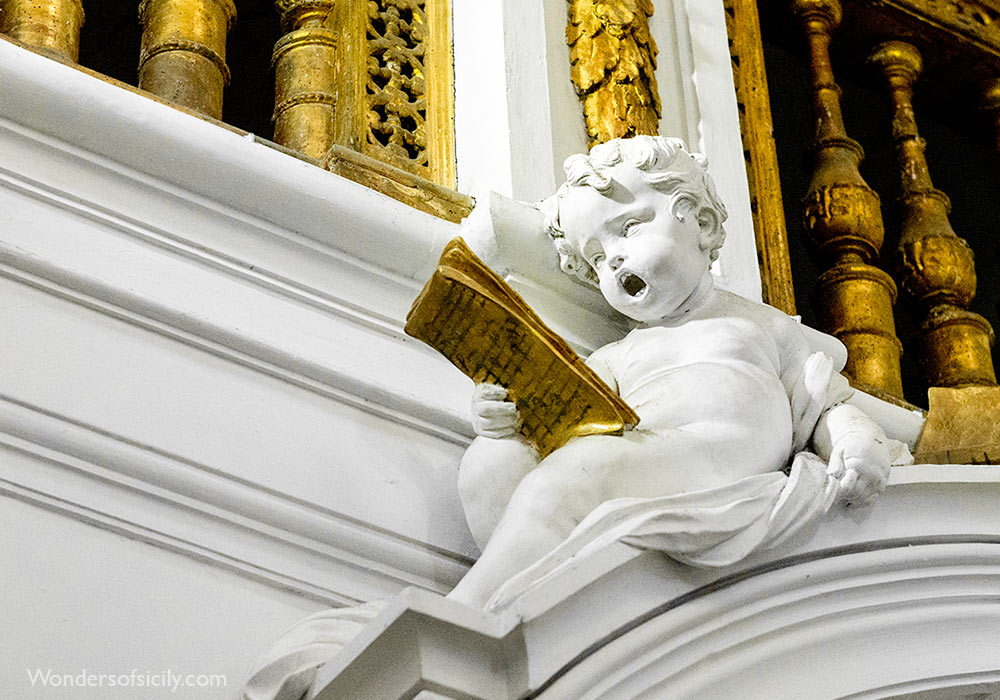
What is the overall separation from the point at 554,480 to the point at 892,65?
93.2 inches

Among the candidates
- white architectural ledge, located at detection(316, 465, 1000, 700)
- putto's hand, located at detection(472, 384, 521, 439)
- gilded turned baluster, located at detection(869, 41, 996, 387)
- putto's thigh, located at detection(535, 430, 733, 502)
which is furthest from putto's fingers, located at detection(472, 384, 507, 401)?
gilded turned baluster, located at detection(869, 41, 996, 387)

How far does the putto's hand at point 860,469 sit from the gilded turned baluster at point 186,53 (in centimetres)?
134

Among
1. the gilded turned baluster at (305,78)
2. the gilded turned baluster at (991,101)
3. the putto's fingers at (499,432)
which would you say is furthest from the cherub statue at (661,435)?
the gilded turned baluster at (991,101)

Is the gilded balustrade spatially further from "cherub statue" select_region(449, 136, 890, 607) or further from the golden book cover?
the golden book cover

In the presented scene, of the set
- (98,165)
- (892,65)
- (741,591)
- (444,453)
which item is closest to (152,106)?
(98,165)

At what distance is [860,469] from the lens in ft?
9.11

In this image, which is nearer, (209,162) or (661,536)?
(661,536)

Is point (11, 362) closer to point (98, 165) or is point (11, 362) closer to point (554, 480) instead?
point (98, 165)

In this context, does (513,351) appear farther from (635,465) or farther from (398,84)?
(398,84)

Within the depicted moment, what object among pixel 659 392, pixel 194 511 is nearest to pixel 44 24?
pixel 194 511

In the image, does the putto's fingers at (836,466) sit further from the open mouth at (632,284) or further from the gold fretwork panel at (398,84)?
the gold fretwork panel at (398,84)

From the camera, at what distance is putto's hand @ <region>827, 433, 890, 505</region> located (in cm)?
277

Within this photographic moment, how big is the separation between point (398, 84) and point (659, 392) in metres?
1.04

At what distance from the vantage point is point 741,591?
2.66 metres
